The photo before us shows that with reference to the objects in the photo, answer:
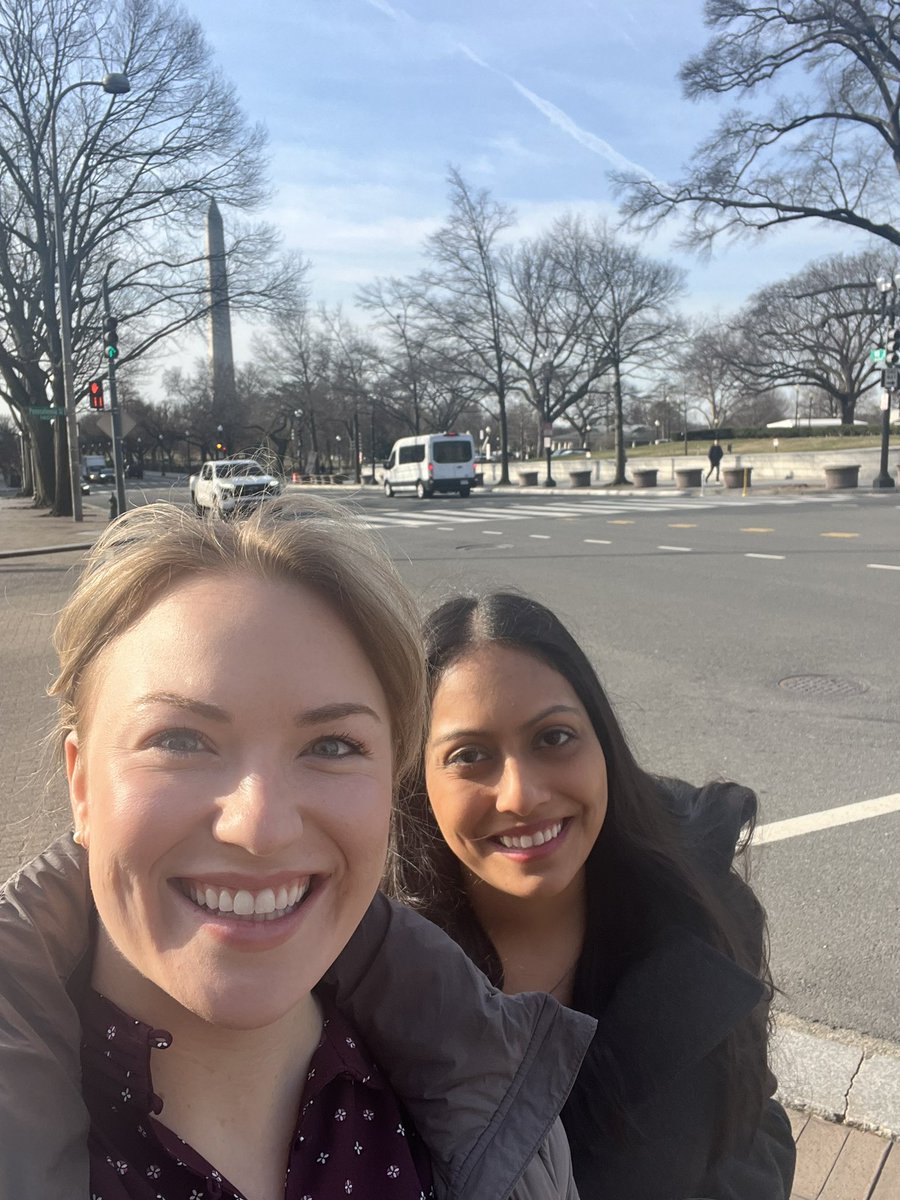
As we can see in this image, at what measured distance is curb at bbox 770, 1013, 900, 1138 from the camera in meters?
2.52

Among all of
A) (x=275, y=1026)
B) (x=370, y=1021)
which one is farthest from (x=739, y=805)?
(x=275, y=1026)

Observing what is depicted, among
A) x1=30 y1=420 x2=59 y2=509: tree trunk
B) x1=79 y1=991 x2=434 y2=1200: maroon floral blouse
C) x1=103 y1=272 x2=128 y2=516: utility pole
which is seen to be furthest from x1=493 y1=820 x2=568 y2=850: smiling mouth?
x1=30 y1=420 x2=59 y2=509: tree trunk

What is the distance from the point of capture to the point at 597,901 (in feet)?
6.41

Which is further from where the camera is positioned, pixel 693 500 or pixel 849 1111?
pixel 693 500

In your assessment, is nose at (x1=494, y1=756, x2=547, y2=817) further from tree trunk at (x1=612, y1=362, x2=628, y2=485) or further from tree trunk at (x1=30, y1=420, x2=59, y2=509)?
tree trunk at (x1=612, y1=362, x2=628, y2=485)

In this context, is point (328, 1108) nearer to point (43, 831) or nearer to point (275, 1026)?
point (275, 1026)

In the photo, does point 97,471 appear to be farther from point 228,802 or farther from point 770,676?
point 228,802

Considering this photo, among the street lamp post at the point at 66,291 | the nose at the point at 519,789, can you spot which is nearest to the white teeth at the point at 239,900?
the nose at the point at 519,789

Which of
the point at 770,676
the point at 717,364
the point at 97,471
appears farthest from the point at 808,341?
the point at 770,676

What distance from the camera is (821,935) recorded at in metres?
3.46

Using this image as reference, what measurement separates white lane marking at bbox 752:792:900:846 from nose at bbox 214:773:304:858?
3567mm

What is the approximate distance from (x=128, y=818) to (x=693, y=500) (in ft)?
98.3

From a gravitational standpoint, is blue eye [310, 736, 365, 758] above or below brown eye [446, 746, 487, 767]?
above

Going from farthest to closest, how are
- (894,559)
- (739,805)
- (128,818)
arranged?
(894,559), (739,805), (128,818)
